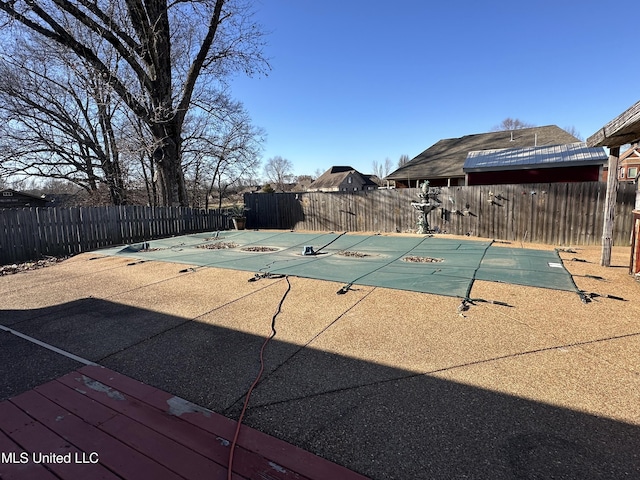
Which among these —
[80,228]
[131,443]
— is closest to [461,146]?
[80,228]

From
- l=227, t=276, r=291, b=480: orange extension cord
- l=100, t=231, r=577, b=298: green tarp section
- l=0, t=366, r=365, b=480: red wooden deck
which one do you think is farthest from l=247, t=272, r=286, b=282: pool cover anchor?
l=0, t=366, r=365, b=480: red wooden deck

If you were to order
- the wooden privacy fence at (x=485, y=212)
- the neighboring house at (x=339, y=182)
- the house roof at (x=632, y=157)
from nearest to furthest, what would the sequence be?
the wooden privacy fence at (x=485, y=212)
the house roof at (x=632, y=157)
the neighboring house at (x=339, y=182)

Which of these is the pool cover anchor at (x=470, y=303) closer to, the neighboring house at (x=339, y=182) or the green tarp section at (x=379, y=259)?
the green tarp section at (x=379, y=259)

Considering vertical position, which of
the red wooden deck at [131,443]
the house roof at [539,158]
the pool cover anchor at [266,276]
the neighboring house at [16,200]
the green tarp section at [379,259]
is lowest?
the red wooden deck at [131,443]

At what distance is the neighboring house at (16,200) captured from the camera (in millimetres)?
18536

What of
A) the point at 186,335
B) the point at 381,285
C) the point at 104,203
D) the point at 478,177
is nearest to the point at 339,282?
the point at 381,285

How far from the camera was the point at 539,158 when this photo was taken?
13.0 meters

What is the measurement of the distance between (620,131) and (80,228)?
1190cm

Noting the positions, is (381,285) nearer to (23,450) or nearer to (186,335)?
(186,335)

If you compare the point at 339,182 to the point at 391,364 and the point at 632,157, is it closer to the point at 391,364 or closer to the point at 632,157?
the point at 632,157

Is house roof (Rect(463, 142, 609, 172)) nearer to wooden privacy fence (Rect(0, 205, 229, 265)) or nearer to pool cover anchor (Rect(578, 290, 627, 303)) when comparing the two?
pool cover anchor (Rect(578, 290, 627, 303))

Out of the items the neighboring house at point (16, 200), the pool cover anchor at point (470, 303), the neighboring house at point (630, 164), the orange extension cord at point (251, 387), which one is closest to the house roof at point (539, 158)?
the pool cover anchor at point (470, 303)

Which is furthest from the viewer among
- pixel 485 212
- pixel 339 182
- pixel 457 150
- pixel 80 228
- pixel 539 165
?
pixel 339 182

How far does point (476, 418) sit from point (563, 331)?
179 centimetres
